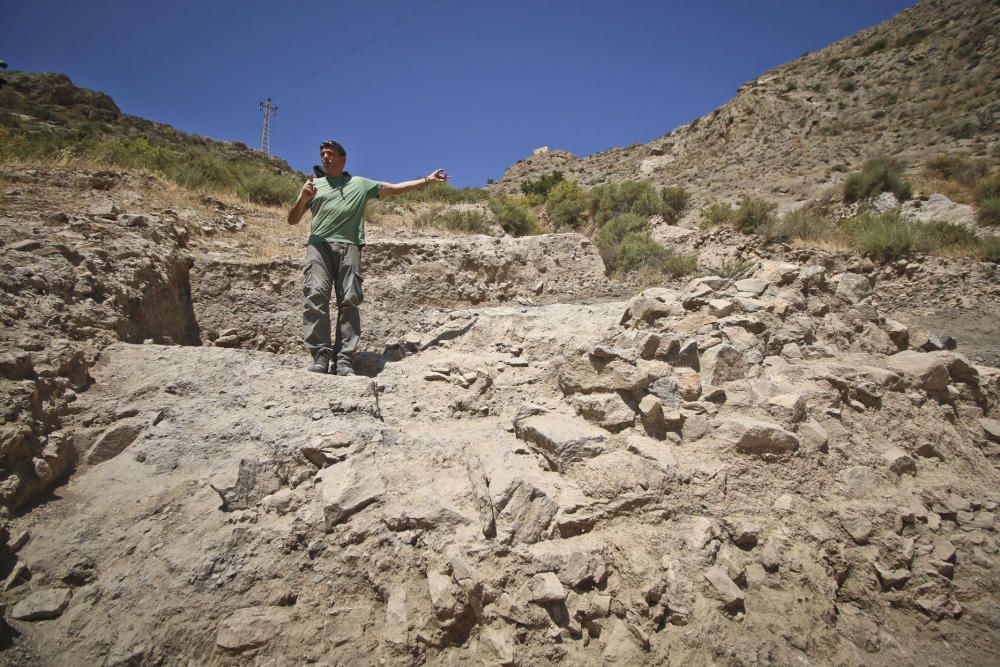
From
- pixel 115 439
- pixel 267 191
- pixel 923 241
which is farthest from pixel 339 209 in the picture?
pixel 923 241

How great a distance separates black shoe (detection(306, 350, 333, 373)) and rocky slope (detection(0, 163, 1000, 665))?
17 cm

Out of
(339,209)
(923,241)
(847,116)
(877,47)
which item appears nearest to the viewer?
(339,209)

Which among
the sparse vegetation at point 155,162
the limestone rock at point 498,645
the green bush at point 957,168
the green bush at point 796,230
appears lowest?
the limestone rock at point 498,645

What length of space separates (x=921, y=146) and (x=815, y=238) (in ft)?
38.3

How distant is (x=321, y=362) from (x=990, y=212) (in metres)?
13.4

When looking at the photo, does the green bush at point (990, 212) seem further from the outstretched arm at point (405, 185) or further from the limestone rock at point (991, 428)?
the outstretched arm at point (405, 185)

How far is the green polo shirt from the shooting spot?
380 centimetres

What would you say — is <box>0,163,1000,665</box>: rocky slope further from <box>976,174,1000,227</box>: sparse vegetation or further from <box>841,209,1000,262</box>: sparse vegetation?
<box>976,174,1000,227</box>: sparse vegetation

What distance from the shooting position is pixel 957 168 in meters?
12.9

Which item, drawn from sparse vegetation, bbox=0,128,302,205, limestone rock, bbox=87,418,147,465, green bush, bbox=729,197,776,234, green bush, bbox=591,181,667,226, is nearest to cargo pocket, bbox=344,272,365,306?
limestone rock, bbox=87,418,147,465

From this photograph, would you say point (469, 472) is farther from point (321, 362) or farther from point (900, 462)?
point (900, 462)

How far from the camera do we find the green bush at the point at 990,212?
9086 millimetres

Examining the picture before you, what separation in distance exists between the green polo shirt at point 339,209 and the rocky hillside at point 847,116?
17.5m

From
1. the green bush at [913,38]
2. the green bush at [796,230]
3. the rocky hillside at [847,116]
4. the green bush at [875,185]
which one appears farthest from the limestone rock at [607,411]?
the green bush at [913,38]
